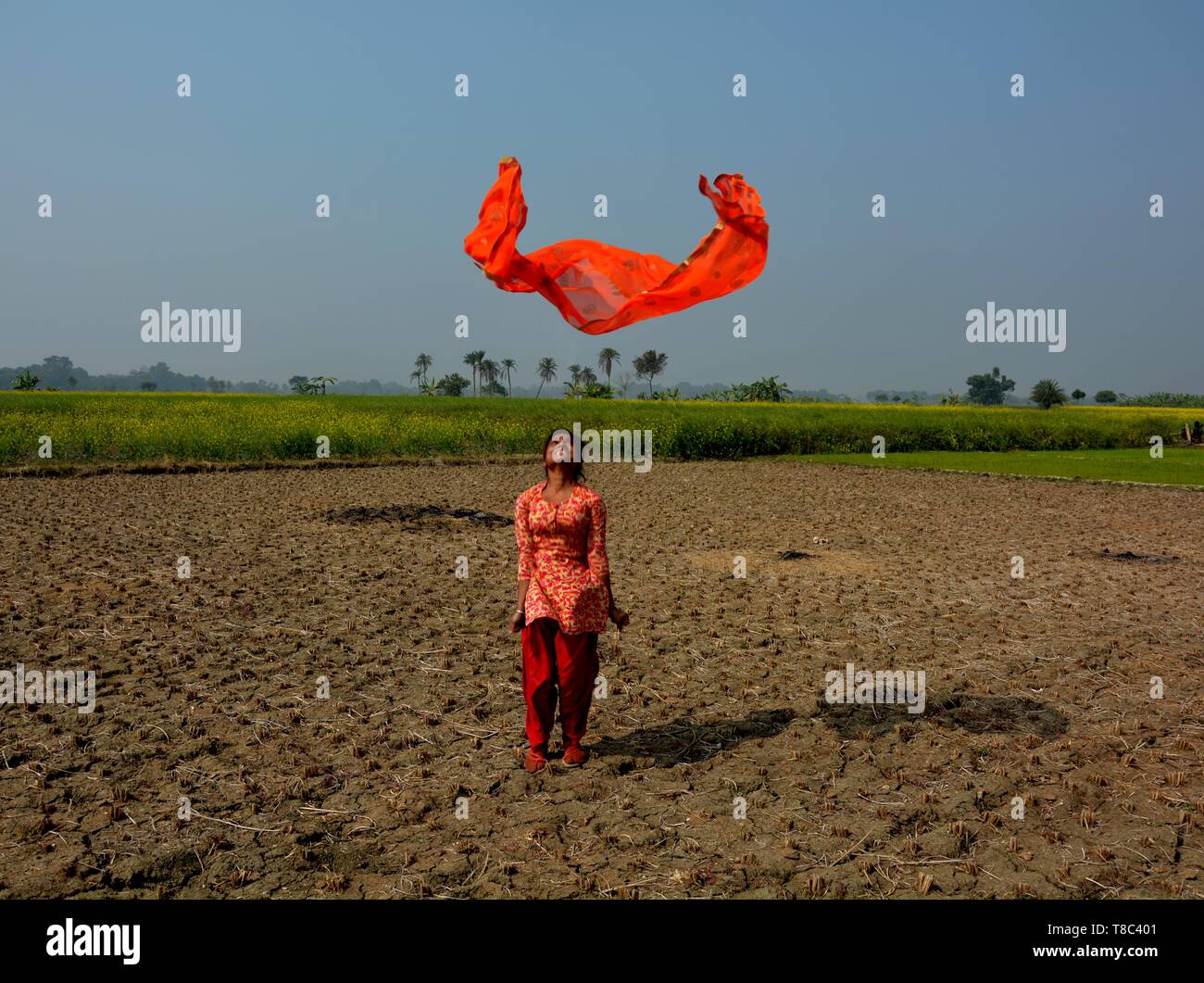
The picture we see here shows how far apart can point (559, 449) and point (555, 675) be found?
125 cm

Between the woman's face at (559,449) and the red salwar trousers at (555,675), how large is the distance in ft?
2.78

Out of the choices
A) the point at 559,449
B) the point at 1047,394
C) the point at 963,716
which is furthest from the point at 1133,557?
the point at 1047,394

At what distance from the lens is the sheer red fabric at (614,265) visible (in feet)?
14.8

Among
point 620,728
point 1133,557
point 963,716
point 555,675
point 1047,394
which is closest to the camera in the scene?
point 555,675

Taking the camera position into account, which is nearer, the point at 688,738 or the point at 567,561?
the point at 567,561

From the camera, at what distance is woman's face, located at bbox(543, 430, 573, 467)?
472cm

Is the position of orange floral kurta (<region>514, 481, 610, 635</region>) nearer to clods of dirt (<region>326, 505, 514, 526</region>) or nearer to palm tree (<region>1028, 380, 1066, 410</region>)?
clods of dirt (<region>326, 505, 514, 526</region>)

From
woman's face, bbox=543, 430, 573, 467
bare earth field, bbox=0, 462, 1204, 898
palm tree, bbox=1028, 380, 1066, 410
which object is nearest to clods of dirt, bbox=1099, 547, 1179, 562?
bare earth field, bbox=0, 462, 1204, 898

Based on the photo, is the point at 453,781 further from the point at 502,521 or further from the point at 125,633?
the point at 502,521

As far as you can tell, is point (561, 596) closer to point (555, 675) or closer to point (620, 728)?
point (555, 675)

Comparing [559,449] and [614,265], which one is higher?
[614,265]

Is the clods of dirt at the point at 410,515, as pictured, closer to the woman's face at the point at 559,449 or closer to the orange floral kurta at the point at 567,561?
the orange floral kurta at the point at 567,561

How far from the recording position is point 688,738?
17.9 ft
